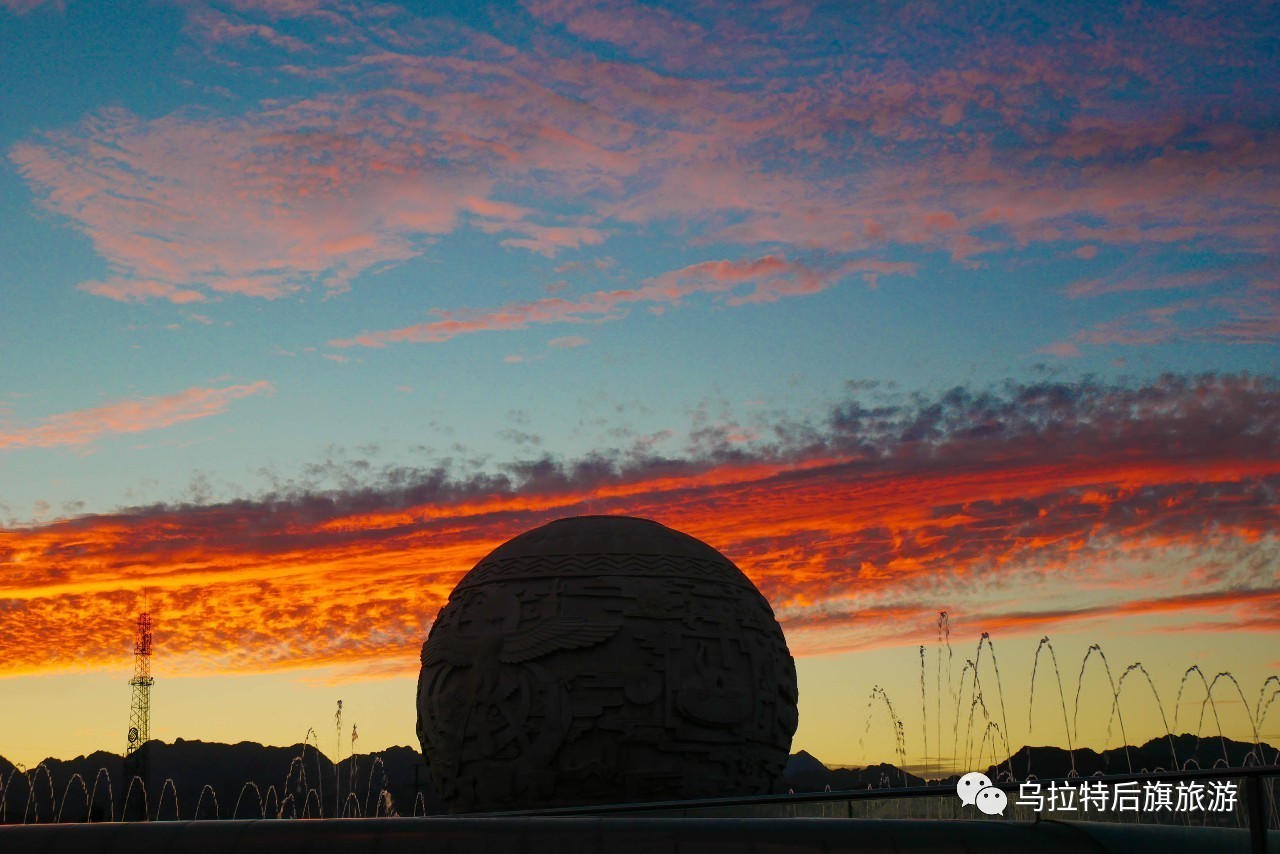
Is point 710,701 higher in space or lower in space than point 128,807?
higher

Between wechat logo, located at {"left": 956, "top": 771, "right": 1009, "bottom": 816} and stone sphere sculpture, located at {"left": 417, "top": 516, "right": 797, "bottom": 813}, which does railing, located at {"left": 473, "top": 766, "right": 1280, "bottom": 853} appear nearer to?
wechat logo, located at {"left": 956, "top": 771, "right": 1009, "bottom": 816}

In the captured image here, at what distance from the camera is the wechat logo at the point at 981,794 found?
1051 centimetres

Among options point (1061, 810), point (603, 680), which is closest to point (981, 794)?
point (1061, 810)

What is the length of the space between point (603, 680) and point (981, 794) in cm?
709

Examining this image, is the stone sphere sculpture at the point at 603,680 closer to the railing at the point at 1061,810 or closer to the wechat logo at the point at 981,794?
the railing at the point at 1061,810

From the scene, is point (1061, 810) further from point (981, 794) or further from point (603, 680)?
point (603, 680)

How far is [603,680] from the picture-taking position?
56.1 ft

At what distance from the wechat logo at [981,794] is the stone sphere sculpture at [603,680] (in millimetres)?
6505

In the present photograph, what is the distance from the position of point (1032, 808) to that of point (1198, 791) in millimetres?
2111

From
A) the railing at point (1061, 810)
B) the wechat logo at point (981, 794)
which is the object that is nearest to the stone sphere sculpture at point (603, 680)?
the railing at point (1061, 810)

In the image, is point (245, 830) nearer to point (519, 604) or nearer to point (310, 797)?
point (519, 604)

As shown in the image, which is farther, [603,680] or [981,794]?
[603,680]

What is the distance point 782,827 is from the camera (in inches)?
427

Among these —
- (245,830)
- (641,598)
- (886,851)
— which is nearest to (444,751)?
(641,598)
